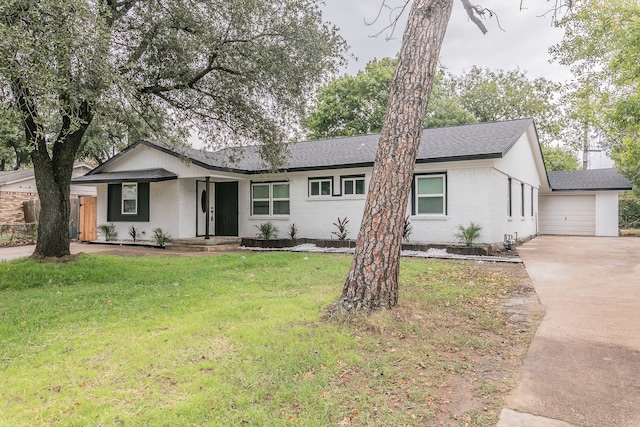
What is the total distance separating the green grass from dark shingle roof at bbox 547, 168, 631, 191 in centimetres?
1756


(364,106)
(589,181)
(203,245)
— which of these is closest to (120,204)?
(203,245)

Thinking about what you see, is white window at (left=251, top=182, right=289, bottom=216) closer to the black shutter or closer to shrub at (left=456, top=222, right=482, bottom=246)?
the black shutter

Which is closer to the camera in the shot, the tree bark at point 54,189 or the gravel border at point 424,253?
the tree bark at point 54,189

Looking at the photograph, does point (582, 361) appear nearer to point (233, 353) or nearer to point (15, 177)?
point (233, 353)

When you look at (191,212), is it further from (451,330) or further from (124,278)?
(451,330)

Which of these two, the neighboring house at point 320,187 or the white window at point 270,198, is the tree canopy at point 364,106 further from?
the white window at point 270,198

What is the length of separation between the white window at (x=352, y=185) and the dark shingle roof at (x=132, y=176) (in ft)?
20.1

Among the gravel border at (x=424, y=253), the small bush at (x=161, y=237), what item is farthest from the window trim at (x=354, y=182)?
the small bush at (x=161, y=237)

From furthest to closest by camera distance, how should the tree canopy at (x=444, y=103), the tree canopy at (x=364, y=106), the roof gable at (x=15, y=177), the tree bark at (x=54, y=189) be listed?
the tree canopy at (x=444, y=103), the tree canopy at (x=364, y=106), the roof gable at (x=15, y=177), the tree bark at (x=54, y=189)

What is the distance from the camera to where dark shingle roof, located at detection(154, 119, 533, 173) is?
11.4 meters

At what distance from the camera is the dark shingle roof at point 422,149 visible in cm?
1145

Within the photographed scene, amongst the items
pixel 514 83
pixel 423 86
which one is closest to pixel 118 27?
pixel 423 86

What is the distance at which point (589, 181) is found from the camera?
69.1ft

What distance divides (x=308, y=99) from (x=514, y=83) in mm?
25990
